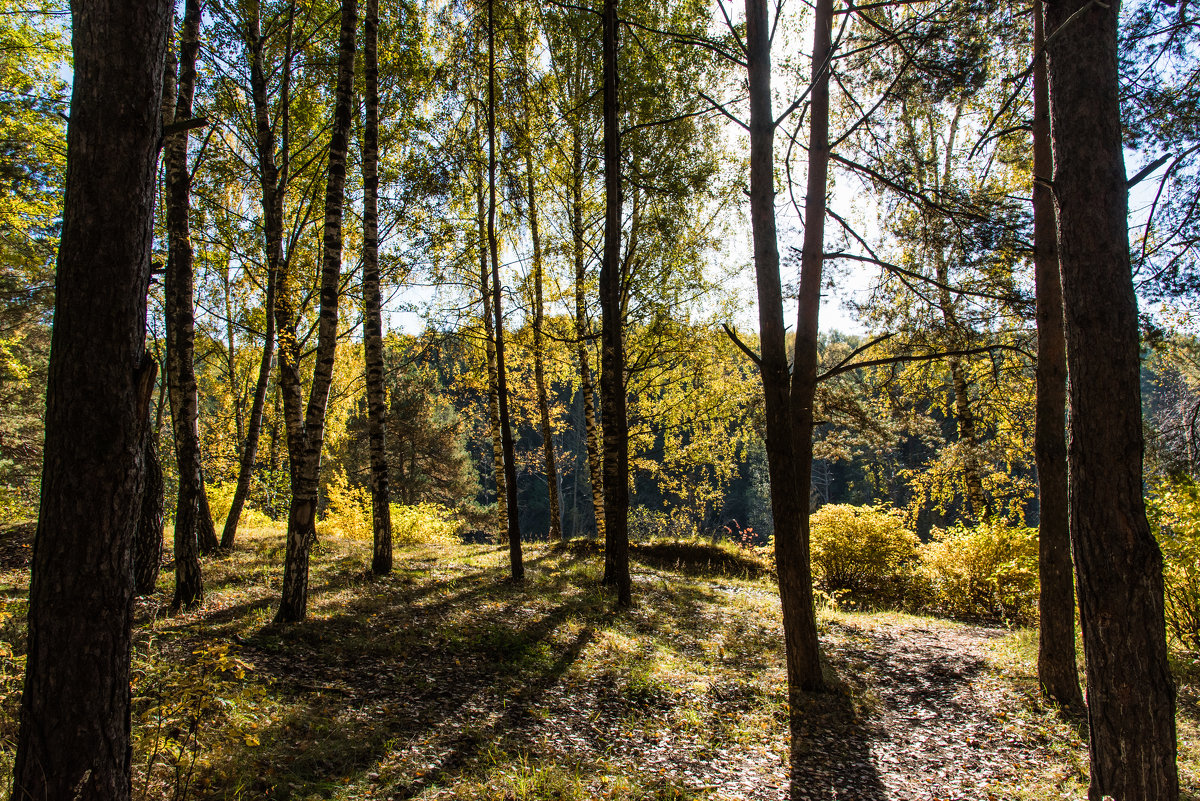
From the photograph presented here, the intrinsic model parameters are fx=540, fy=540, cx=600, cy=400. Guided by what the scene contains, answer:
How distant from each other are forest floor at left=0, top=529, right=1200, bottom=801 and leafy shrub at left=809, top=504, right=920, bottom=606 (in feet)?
8.38

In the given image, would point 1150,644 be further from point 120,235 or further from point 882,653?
point 120,235

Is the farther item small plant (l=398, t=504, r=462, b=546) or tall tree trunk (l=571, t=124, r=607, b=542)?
small plant (l=398, t=504, r=462, b=546)

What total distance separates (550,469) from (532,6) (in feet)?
32.2

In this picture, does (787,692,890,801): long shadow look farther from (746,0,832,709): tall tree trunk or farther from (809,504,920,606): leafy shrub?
(809,504,920,606): leafy shrub

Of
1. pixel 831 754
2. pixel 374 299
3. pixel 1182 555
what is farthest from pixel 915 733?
pixel 374 299

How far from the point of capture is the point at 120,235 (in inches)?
90.3

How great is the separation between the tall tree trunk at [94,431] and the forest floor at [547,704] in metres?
0.39

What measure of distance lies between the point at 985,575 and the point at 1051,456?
15.8 feet

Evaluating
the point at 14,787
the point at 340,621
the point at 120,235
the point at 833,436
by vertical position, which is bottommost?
the point at 340,621

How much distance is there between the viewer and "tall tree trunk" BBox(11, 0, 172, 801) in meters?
2.16

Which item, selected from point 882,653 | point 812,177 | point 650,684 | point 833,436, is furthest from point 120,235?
point 882,653

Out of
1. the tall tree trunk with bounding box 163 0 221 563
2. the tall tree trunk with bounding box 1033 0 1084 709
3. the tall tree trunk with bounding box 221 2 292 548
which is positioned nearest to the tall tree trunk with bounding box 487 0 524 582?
the tall tree trunk with bounding box 221 2 292 548

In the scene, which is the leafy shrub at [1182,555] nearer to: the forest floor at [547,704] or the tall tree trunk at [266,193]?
the forest floor at [547,704]

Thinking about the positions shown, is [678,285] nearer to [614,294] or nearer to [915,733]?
[614,294]
